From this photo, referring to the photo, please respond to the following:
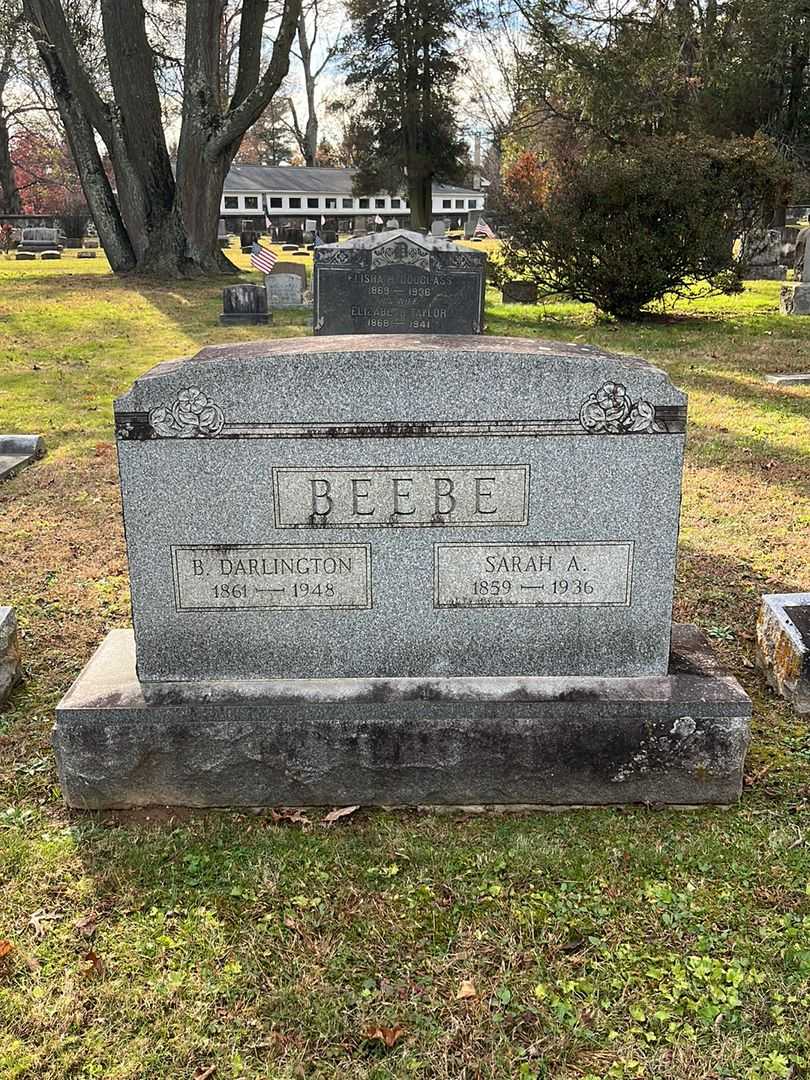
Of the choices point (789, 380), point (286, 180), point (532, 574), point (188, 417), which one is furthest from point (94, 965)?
point (286, 180)

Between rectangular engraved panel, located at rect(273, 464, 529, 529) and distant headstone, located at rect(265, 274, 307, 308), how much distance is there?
16.2 m

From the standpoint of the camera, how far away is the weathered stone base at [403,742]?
3305 mm

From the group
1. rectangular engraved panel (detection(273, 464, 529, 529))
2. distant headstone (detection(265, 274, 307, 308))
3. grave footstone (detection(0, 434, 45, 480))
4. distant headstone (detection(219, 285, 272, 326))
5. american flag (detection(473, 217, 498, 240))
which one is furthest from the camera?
american flag (detection(473, 217, 498, 240))

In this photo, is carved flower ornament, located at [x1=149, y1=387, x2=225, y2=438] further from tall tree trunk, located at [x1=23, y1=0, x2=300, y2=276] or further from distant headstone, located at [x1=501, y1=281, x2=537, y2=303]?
tall tree trunk, located at [x1=23, y1=0, x2=300, y2=276]

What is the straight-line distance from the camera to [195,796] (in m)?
3.39

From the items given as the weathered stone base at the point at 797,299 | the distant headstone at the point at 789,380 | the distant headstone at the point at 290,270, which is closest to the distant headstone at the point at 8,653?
the distant headstone at the point at 789,380

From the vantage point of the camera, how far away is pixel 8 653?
13.8 feet

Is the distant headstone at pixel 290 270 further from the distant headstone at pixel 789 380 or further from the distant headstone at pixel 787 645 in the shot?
the distant headstone at pixel 787 645

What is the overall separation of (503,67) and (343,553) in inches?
870

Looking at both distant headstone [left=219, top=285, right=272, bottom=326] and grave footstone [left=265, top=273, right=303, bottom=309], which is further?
grave footstone [left=265, top=273, right=303, bottom=309]

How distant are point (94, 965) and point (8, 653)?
1.91 meters

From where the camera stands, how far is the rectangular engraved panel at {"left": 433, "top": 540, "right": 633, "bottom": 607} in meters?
3.34

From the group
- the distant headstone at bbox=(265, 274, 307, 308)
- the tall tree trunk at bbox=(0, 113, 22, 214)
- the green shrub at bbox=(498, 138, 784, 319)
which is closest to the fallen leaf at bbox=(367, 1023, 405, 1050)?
the green shrub at bbox=(498, 138, 784, 319)

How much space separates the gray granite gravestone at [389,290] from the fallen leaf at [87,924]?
719 centimetres
